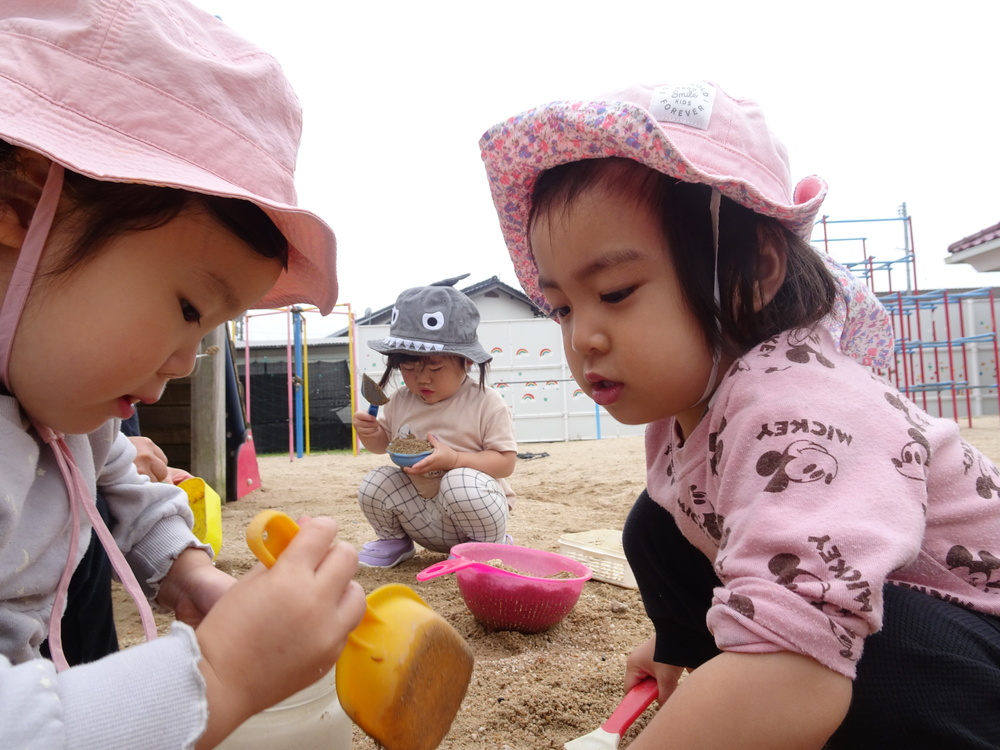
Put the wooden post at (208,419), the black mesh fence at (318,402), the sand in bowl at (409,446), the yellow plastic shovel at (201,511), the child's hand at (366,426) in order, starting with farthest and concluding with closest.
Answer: the black mesh fence at (318,402) < the wooden post at (208,419) < the child's hand at (366,426) < the sand in bowl at (409,446) < the yellow plastic shovel at (201,511)

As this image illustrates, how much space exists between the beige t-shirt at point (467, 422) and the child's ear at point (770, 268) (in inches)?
63.0

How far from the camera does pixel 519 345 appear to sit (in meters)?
11.0

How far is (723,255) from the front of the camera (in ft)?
3.10

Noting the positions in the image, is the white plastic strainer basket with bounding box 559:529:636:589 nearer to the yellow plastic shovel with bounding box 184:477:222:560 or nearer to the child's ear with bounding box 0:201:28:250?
the yellow plastic shovel with bounding box 184:477:222:560

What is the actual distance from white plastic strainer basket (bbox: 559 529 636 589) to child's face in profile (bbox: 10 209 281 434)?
134cm

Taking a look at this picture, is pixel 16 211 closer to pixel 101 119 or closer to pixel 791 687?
pixel 101 119

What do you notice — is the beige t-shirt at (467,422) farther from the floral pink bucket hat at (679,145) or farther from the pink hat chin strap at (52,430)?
the pink hat chin strap at (52,430)

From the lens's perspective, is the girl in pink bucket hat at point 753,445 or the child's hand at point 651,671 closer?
the girl in pink bucket hat at point 753,445

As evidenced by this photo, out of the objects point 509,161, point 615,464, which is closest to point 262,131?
point 509,161

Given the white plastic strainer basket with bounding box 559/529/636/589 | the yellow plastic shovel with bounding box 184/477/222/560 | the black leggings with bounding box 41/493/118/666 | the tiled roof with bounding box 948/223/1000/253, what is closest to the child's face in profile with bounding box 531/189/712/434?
the black leggings with bounding box 41/493/118/666

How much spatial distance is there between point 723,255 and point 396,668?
66cm

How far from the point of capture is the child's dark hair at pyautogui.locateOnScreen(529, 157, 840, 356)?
0.91m

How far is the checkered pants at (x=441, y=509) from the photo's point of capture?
2.22m

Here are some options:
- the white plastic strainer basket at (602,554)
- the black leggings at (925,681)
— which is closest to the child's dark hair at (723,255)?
the black leggings at (925,681)
